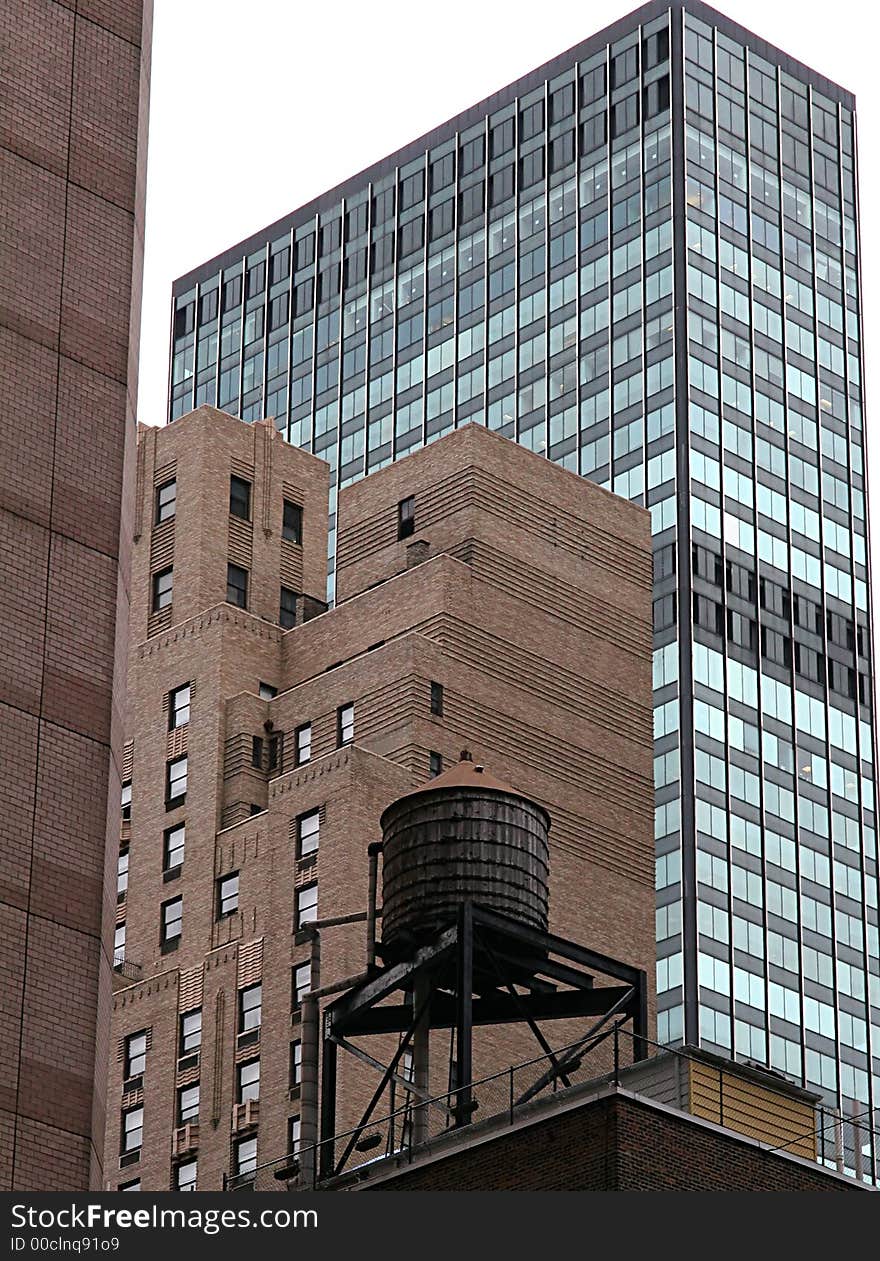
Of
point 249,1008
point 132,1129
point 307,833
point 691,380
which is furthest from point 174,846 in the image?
point 691,380

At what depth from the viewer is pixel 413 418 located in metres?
174

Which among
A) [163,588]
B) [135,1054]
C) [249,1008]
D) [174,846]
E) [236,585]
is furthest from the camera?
[236,585]

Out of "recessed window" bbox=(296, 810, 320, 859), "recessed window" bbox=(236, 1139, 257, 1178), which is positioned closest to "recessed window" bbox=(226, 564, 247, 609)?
"recessed window" bbox=(296, 810, 320, 859)

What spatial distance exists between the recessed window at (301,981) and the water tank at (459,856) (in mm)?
A: 30066

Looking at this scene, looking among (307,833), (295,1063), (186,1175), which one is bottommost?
(186,1175)

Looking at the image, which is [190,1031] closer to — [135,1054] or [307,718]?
[135,1054]

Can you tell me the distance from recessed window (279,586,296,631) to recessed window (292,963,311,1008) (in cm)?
2020

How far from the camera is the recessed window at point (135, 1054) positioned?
4028 inches

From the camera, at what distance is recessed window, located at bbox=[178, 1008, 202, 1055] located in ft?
331

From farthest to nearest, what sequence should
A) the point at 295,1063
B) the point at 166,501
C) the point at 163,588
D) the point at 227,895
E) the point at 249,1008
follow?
the point at 166,501
the point at 163,588
the point at 227,895
the point at 249,1008
the point at 295,1063

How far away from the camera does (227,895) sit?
339 feet

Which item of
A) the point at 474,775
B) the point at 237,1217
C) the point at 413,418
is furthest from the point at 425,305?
the point at 237,1217

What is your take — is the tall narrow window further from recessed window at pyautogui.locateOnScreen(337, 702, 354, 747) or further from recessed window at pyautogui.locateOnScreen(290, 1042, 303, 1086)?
recessed window at pyautogui.locateOnScreen(337, 702, 354, 747)

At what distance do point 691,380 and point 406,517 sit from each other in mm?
50579
